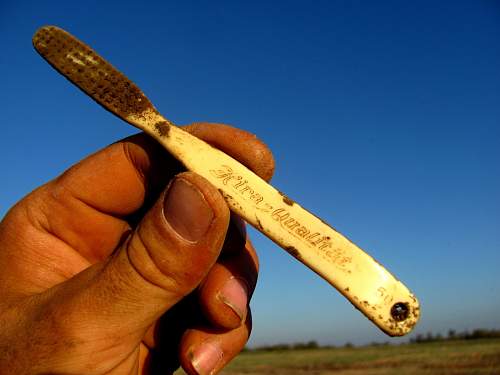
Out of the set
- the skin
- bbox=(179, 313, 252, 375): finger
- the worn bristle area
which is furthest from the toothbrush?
bbox=(179, 313, 252, 375): finger

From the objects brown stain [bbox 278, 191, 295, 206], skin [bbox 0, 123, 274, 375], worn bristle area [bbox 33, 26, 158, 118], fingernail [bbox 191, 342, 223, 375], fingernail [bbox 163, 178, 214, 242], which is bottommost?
fingernail [bbox 191, 342, 223, 375]

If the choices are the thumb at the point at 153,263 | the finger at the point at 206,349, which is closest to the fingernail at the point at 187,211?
the thumb at the point at 153,263

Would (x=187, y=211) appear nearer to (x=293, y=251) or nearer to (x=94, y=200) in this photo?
(x=293, y=251)

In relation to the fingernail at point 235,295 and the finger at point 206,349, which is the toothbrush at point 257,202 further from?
the finger at point 206,349

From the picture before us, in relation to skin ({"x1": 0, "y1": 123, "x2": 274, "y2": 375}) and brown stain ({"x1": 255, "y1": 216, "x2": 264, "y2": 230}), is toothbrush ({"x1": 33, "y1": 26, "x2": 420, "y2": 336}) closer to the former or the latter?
brown stain ({"x1": 255, "y1": 216, "x2": 264, "y2": 230})

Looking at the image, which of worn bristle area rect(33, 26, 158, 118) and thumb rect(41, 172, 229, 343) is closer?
thumb rect(41, 172, 229, 343)

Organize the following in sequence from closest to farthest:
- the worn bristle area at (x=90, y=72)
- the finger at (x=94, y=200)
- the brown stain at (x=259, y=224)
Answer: the brown stain at (x=259, y=224) → the worn bristle area at (x=90, y=72) → the finger at (x=94, y=200)

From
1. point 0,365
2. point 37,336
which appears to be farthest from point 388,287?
point 0,365

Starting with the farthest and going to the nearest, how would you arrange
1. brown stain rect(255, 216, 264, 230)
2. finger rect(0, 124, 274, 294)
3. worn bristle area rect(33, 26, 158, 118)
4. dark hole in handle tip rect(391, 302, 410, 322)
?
finger rect(0, 124, 274, 294) < worn bristle area rect(33, 26, 158, 118) < brown stain rect(255, 216, 264, 230) < dark hole in handle tip rect(391, 302, 410, 322)
